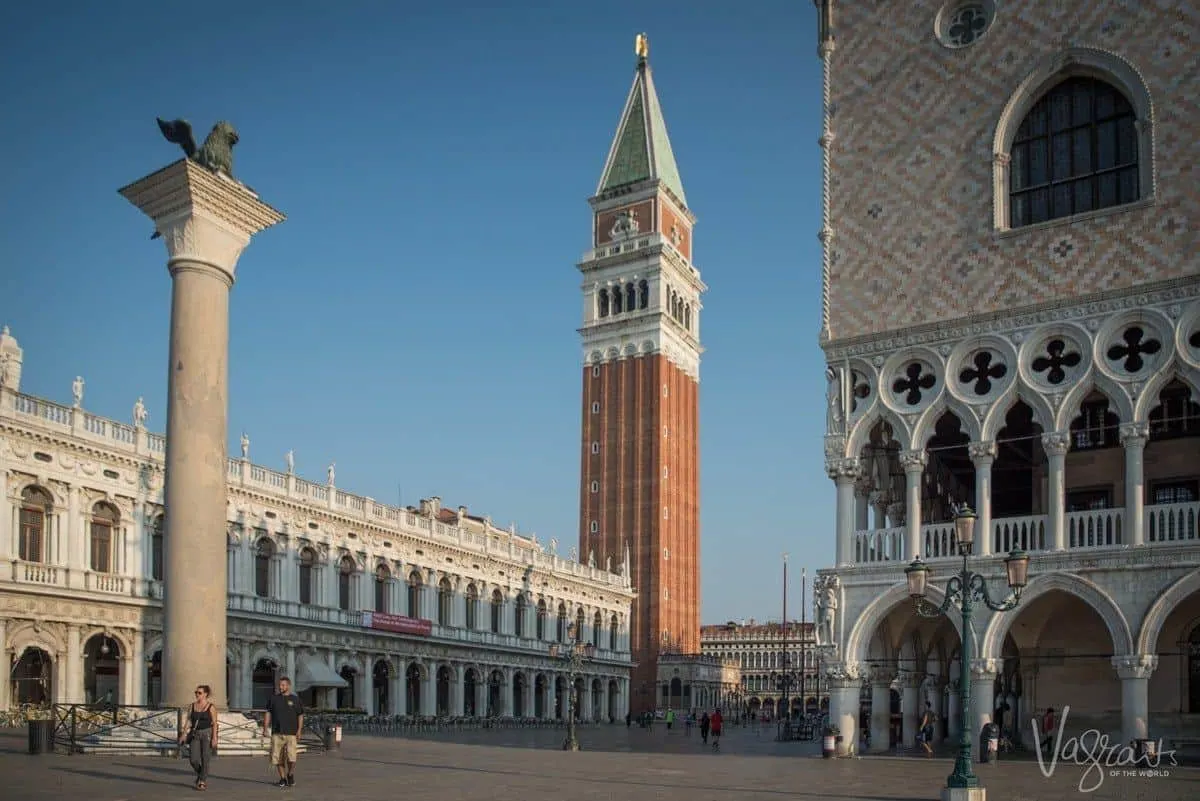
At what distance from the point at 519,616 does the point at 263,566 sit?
22.9 meters

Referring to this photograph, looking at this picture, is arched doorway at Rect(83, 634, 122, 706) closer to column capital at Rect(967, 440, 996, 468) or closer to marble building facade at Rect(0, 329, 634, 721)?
marble building facade at Rect(0, 329, 634, 721)

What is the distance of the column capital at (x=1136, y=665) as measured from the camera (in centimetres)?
2488

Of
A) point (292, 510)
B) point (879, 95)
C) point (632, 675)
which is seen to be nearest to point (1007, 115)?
point (879, 95)

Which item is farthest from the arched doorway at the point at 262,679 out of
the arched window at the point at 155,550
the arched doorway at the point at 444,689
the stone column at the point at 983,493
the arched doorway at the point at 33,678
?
the stone column at the point at 983,493

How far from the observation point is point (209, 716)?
58.4 ft

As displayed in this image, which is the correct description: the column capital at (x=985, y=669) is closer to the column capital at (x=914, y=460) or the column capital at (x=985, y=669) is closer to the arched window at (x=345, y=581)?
the column capital at (x=914, y=460)

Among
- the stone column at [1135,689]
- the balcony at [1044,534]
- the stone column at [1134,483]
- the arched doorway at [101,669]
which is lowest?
the arched doorway at [101,669]

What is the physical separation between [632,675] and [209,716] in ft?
241

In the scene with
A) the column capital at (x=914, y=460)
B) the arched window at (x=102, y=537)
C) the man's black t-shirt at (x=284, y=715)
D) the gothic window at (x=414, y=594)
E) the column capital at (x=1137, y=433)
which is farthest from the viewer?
the gothic window at (x=414, y=594)

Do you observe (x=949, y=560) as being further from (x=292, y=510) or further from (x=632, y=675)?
(x=632, y=675)

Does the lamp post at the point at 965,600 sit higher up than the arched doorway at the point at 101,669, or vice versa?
the lamp post at the point at 965,600

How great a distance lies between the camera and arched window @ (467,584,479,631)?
65.8 meters

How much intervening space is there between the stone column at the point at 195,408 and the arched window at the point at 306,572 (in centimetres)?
3017

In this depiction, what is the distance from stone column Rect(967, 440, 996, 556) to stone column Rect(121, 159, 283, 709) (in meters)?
15.5
